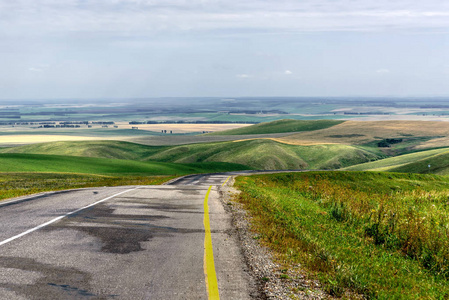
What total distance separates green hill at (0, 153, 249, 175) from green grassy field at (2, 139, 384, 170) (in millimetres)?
28904

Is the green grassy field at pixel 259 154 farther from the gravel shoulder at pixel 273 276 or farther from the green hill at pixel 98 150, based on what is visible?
the gravel shoulder at pixel 273 276

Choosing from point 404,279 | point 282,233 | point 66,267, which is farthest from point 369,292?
point 66,267

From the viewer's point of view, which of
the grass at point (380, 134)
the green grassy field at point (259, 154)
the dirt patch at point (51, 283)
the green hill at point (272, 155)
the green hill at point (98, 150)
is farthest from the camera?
the grass at point (380, 134)

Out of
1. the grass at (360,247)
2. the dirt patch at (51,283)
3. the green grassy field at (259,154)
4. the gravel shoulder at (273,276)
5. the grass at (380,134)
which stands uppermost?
the dirt patch at (51,283)

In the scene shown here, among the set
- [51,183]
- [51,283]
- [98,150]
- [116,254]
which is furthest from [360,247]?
[98,150]

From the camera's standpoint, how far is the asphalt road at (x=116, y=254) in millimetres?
6625

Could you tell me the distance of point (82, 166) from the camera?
76.3m

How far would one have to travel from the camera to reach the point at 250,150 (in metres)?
128

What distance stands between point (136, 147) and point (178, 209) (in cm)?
16774

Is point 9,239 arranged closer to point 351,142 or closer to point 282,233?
point 282,233

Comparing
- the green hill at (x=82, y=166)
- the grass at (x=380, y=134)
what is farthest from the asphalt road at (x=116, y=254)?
the grass at (x=380, y=134)

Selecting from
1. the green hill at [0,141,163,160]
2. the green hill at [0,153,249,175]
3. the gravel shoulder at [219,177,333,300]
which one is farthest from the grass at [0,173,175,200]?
the green hill at [0,141,163,160]

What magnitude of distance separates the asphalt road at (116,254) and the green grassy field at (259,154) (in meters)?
95.6

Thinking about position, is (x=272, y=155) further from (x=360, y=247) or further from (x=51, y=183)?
(x=360, y=247)
